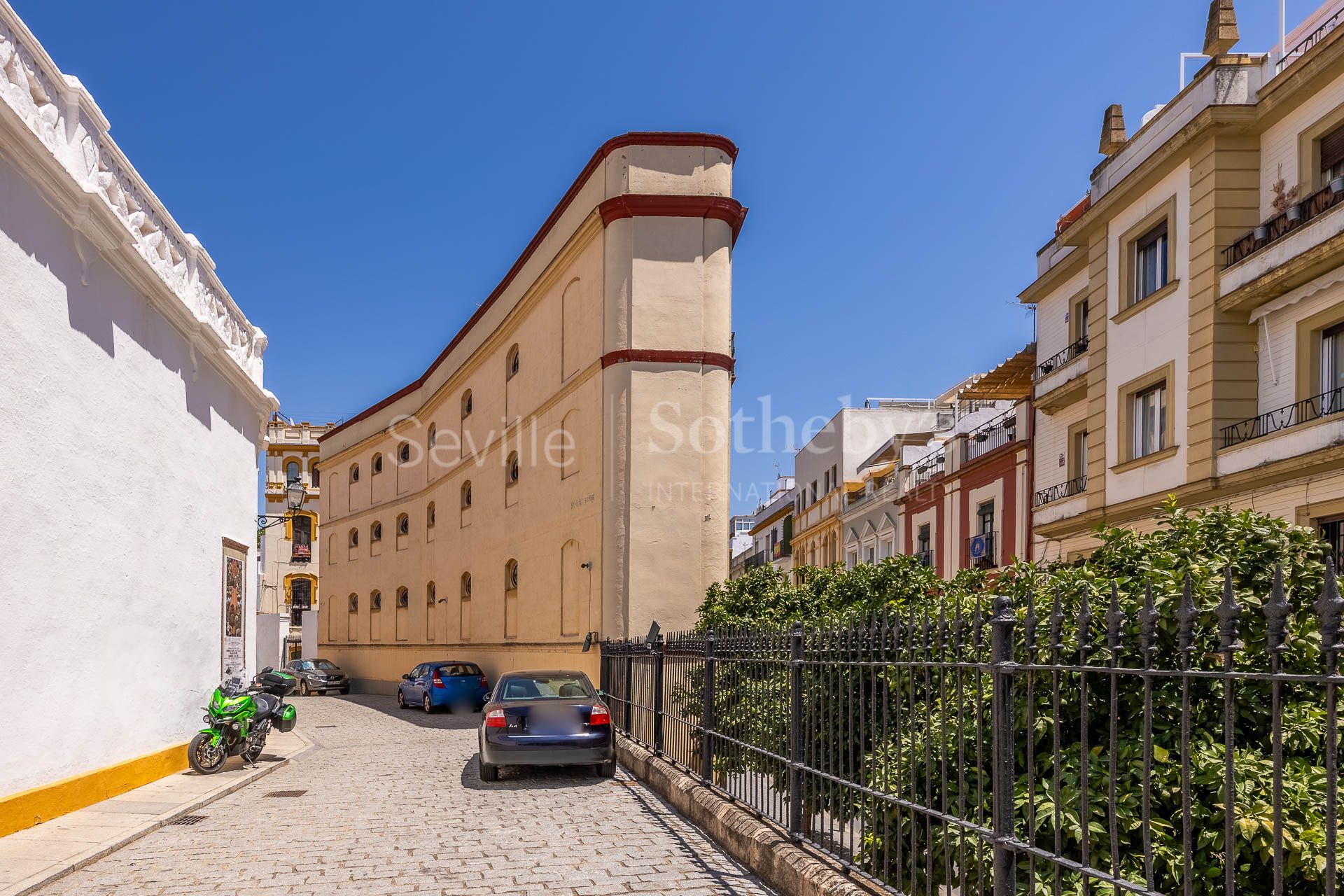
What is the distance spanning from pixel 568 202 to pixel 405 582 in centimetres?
1982

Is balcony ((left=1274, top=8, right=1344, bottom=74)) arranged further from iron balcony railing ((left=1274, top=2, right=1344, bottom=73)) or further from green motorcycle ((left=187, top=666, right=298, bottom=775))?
green motorcycle ((left=187, top=666, right=298, bottom=775))

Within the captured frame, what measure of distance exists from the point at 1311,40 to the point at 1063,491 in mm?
10572

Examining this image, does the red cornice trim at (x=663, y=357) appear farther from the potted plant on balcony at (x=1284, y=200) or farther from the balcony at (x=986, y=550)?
the balcony at (x=986, y=550)

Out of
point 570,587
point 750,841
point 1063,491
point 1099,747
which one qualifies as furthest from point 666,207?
point 1099,747

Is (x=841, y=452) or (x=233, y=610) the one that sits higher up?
(x=841, y=452)

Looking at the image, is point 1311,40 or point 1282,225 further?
point 1311,40

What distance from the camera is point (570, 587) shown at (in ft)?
81.6

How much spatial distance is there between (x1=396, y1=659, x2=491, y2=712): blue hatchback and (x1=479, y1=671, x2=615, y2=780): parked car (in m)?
14.9

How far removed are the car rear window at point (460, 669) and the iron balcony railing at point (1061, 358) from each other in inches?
648

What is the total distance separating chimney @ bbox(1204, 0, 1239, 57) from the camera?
724 inches

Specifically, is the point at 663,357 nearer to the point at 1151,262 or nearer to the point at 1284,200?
the point at 1151,262

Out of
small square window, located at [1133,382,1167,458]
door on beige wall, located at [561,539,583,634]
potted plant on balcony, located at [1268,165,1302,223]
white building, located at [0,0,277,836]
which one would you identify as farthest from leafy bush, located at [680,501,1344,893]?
door on beige wall, located at [561,539,583,634]

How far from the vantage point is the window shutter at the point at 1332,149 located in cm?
1591

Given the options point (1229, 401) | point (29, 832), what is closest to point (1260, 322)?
point (1229, 401)
